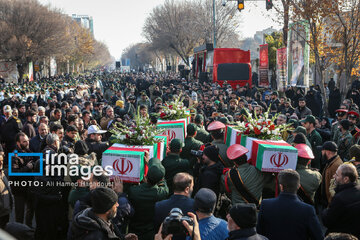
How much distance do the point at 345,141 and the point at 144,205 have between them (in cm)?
460

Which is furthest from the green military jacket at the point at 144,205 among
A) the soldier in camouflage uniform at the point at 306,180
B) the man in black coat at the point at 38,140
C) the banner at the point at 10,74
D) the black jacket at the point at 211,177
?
the banner at the point at 10,74

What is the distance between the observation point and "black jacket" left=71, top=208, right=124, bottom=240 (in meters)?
3.23

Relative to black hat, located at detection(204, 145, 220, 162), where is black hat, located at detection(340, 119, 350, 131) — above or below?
above

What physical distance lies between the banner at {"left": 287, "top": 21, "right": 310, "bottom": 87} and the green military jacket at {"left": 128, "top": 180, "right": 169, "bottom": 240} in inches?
467

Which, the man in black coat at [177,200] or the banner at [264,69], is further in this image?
the banner at [264,69]

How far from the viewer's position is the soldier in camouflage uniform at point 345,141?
24.1 feet

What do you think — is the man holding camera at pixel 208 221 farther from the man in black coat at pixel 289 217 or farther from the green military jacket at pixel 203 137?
the green military jacket at pixel 203 137

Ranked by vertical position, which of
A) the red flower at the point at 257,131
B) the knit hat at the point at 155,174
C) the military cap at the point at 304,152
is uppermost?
the red flower at the point at 257,131

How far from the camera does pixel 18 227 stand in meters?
2.75

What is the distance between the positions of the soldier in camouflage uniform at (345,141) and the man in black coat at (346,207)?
3.19 metres

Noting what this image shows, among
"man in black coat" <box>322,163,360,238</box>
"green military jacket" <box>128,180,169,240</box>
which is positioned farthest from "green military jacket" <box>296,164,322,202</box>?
"green military jacket" <box>128,180,169,240</box>

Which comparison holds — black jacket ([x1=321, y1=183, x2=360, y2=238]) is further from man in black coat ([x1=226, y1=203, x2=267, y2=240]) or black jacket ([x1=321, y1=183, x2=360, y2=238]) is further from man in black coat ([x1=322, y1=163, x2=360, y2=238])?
man in black coat ([x1=226, y1=203, x2=267, y2=240])

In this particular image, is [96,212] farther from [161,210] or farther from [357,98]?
[357,98]

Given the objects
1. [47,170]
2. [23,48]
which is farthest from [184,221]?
[23,48]
